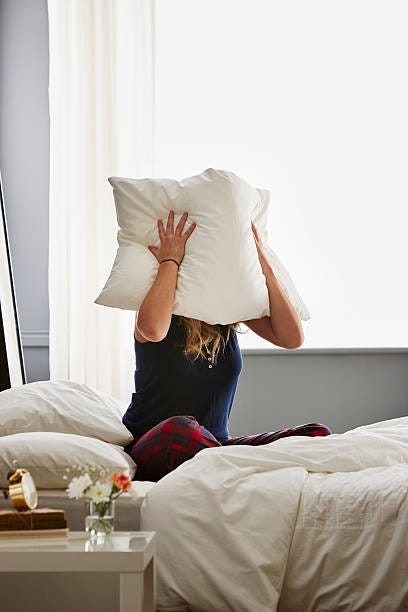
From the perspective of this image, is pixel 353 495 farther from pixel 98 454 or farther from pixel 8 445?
pixel 8 445

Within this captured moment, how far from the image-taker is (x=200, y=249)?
7.47 feet

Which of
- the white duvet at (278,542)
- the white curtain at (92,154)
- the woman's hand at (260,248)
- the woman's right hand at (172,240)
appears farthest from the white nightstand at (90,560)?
the white curtain at (92,154)

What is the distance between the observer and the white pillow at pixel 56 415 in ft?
7.05

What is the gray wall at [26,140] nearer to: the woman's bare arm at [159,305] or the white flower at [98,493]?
the woman's bare arm at [159,305]

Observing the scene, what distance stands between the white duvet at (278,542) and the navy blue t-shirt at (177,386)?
1.86 feet

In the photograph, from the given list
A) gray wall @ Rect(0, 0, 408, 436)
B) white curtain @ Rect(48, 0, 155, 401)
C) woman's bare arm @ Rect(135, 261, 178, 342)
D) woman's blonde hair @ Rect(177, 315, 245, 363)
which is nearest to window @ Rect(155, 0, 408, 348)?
white curtain @ Rect(48, 0, 155, 401)

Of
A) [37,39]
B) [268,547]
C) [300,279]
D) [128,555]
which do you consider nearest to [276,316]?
[268,547]

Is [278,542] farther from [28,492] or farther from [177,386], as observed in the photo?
[177,386]

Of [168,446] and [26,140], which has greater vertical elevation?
[26,140]

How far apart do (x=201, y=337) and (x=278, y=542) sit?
818mm

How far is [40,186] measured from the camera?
404 centimetres

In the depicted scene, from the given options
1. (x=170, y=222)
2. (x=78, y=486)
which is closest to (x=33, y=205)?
(x=170, y=222)

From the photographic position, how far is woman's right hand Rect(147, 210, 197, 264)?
2.27 metres

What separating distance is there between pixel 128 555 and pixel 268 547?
0.42m
